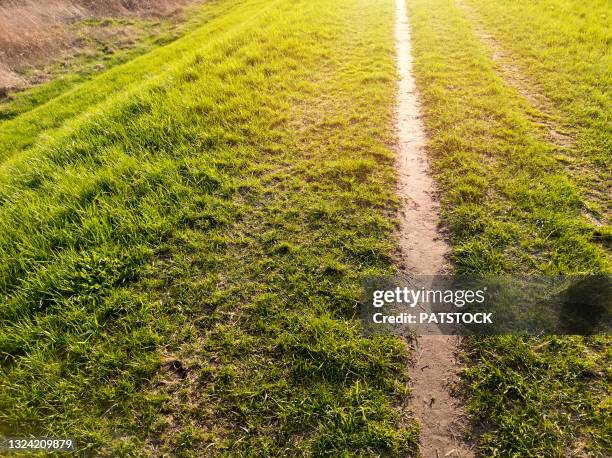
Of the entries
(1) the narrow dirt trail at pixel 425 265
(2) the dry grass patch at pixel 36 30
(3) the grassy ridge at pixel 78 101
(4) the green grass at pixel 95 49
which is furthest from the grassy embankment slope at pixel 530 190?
(2) the dry grass patch at pixel 36 30

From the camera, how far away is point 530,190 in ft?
17.4

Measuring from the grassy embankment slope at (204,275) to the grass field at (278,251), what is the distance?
0.03 metres

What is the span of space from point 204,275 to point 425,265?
292cm

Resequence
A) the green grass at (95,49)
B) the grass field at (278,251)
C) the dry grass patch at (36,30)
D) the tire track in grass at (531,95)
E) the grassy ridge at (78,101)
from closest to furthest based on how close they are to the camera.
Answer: the grass field at (278,251), the tire track in grass at (531,95), the grassy ridge at (78,101), the green grass at (95,49), the dry grass patch at (36,30)

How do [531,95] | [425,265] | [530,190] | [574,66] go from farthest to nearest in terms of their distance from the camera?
[574,66] → [531,95] → [530,190] → [425,265]

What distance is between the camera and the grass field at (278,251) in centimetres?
321

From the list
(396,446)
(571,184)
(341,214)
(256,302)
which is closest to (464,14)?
(571,184)

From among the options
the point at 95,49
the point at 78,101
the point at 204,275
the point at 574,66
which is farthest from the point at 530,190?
the point at 95,49

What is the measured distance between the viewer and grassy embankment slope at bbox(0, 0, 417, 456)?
3.26 metres

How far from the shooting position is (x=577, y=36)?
9.95 m

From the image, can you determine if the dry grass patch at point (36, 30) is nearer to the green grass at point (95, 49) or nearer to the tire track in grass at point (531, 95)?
the green grass at point (95, 49)

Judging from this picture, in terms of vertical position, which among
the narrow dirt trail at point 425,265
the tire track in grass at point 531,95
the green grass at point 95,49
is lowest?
the narrow dirt trail at point 425,265

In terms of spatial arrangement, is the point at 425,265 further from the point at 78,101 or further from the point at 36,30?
the point at 36,30

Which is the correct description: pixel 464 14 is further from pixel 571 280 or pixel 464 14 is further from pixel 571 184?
pixel 571 280
